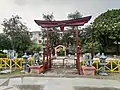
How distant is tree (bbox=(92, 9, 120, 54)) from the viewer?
110 ft

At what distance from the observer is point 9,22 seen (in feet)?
106

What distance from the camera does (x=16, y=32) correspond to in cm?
3198

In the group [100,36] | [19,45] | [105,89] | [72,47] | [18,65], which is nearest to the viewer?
[105,89]

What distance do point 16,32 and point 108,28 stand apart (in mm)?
14213

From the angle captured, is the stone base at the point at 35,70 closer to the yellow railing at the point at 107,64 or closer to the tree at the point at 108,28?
the yellow railing at the point at 107,64

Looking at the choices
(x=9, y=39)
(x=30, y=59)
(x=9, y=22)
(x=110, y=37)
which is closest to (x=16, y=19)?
(x=9, y=22)

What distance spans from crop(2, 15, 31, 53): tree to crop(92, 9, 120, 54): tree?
11.5 metres

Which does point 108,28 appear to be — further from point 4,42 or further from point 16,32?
point 4,42

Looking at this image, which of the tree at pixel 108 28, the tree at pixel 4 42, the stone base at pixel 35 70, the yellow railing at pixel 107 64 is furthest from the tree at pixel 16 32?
the stone base at pixel 35 70

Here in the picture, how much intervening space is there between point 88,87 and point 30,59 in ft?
25.1

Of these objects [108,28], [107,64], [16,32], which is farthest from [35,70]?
[108,28]

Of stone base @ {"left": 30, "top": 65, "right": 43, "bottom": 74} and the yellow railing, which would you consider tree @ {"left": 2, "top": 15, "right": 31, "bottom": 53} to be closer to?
the yellow railing

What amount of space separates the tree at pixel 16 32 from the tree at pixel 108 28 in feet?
37.7

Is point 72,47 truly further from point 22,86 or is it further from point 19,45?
point 22,86
